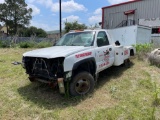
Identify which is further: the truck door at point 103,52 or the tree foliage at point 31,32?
the tree foliage at point 31,32

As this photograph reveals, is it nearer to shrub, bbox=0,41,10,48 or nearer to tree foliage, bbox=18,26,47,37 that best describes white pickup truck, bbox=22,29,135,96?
shrub, bbox=0,41,10,48

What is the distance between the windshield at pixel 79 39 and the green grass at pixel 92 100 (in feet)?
4.67

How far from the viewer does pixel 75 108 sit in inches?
163

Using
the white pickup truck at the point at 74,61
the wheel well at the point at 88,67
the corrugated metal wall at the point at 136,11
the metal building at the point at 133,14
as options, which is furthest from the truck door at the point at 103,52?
the corrugated metal wall at the point at 136,11

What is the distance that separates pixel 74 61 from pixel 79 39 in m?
1.38

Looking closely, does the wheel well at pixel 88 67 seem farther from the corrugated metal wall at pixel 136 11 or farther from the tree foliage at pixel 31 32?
the tree foliage at pixel 31 32

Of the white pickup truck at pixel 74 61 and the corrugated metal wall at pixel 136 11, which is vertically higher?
the corrugated metal wall at pixel 136 11

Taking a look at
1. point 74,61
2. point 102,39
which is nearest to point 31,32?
point 102,39

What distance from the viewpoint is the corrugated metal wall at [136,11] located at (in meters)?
18.3

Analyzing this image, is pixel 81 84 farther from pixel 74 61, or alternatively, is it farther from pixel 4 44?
pixel 4 44

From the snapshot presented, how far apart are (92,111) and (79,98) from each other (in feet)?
2.11

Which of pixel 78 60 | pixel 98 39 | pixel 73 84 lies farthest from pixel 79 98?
pixel 98 39

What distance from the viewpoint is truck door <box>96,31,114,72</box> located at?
17.3ft

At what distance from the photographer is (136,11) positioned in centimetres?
1997
